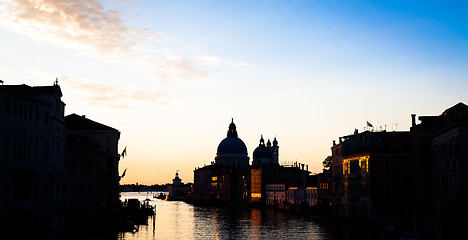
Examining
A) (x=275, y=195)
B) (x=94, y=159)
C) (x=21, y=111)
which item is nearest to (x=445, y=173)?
(x=21, y=111)

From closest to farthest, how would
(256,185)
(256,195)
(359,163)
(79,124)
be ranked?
(359,163), (79,124), (256,195), (256,185)

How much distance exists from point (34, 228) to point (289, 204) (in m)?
88.5

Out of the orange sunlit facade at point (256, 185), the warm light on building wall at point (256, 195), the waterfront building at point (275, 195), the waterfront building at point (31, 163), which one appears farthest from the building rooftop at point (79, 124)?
the warm light on building wall at point (256, 195)

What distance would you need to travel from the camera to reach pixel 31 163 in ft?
143

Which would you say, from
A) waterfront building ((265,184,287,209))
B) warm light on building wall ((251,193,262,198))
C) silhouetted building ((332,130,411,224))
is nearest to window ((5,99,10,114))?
silhouetted building ((332,130,411,224))

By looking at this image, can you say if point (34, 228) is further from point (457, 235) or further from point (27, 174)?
point (457, 235)

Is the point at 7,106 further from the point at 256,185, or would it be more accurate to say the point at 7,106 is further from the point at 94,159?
the point at 256,185

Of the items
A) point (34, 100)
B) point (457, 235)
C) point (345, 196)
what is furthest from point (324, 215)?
point (34, 100)

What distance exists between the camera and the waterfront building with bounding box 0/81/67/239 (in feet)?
130

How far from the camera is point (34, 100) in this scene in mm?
44125

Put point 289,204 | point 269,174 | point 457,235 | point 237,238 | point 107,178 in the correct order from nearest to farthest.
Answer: point 457,235 → point 237,238 → point 107,178 → point 289,204 → point 269,174

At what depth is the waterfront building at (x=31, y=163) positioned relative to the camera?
3953 centimetres

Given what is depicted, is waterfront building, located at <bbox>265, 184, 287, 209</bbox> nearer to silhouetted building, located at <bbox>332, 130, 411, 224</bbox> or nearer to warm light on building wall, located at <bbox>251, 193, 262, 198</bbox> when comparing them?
warm light on building wall, located at <bbox>251, 193, 262, 198</bbox>

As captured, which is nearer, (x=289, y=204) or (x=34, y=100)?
(x=34, y=100)
